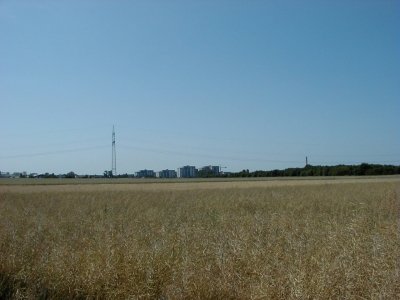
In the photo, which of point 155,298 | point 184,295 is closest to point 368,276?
point 184,295

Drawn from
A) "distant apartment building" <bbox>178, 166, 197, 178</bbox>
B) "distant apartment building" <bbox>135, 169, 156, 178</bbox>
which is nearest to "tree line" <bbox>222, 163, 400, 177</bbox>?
"distant apartment building" <bbox>178, 166, 197, 178</bbox>

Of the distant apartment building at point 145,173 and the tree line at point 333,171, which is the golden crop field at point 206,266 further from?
the distant apartment building at point 145,173

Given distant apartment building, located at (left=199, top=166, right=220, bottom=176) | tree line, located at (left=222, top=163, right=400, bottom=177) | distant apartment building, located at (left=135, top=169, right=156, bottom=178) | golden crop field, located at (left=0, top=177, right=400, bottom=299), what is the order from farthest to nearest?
distant apartment building, located at (left=135, top=169, right=156, bottom=178), distant apartment building, located at (left=199, top=166, right=220, bottom=176), tree line, located at (left=222, top=163, right=400, bottom=177), golden crop field, located at (left=0, top=177, right=400, bottom=299)

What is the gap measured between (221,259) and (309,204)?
519 inches

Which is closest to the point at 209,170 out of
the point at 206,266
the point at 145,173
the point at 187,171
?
the point at 187,171

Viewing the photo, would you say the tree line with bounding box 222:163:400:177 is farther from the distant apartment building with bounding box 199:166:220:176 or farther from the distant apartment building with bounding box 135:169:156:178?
the distant apartment building with bounding box 135:169:156:178

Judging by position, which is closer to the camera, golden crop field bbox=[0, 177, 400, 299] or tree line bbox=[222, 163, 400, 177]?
golden crop field bbox=[0, 177, 400, 299]

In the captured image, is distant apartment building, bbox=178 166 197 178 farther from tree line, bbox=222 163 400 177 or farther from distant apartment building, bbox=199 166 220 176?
tree line, bbox=222 163 400 177

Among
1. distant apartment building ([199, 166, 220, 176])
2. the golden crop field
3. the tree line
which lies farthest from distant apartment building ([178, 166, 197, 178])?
the golden crop field

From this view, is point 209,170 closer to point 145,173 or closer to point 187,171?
point 187,171

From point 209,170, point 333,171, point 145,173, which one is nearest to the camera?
point 333,171

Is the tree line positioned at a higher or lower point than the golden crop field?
higher

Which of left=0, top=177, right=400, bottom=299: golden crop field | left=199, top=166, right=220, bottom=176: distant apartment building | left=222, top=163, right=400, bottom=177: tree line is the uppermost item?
left=199, top=166, right=220, bottom=176: distant apartment building

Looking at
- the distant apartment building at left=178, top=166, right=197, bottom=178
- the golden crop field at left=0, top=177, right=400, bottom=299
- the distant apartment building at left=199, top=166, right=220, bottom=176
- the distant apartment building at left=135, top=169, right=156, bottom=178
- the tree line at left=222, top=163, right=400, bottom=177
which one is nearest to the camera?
the golden crop field at left=0, top=177, right=400, bottom=299
